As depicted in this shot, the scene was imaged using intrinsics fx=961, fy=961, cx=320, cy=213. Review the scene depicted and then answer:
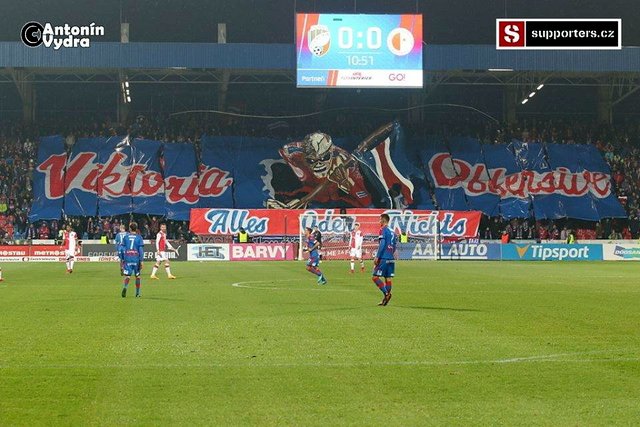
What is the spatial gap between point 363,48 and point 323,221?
1112 cm

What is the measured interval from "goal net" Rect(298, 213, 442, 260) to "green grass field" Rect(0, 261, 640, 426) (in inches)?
1263

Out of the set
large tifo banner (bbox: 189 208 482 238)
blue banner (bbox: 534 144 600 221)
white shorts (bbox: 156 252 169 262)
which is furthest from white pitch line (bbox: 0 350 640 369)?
blue banner (bbox: 534 144 600 221)

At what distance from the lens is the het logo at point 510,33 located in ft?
195

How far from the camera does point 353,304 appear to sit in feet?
76.8

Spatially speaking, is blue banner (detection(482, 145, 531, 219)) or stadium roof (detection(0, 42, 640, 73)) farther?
blue banner (detection(482, 145, 531, 219))

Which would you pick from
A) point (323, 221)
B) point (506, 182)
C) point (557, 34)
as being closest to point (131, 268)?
point (323, 221)

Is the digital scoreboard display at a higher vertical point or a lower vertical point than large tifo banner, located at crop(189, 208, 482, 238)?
higher

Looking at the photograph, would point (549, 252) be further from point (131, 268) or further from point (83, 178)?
point (131, 268)

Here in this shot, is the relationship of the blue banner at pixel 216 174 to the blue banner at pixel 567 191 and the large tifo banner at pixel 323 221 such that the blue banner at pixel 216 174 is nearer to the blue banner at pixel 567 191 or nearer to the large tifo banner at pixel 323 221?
the large tifo banner at pixel 323 221

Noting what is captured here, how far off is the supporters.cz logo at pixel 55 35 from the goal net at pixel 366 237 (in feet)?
64.8

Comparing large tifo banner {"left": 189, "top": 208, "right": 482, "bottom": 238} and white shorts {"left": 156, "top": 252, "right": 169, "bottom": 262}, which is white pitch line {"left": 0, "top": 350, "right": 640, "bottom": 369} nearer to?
white shorts {"left": 156, "top": 252, "right": 169, "bottom": 262}

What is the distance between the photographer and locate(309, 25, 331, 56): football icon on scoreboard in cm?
5488

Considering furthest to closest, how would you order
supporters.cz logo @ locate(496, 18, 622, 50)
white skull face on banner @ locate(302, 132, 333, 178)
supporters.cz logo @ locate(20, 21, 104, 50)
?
1. white skull face on banner @ locate(302, 132, 333, 178)
2. supporters.cz logo @ locate(20, 21, 104, 50)
3. supporters.cz logo @ locate(496, 18, 622, 50)

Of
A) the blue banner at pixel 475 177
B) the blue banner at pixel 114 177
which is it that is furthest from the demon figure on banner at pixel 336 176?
the blue banner at pixel 114 177
